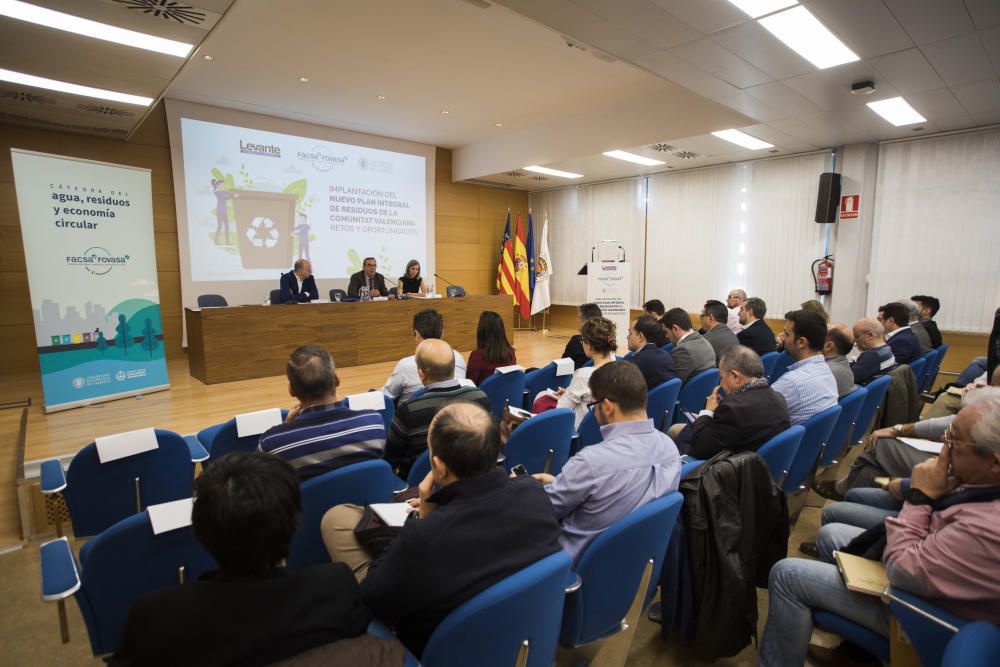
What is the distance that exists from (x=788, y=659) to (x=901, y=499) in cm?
89

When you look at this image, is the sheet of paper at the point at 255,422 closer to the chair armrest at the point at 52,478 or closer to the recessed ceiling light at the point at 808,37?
the chair armrest at the point at 52,478

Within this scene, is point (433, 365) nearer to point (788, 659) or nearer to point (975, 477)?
point (788, 659)

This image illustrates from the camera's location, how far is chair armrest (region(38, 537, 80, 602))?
1.39 m

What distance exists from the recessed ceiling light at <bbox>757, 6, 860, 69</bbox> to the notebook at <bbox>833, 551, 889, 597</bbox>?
3602 mm

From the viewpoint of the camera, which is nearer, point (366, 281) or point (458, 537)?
point (458, 537)

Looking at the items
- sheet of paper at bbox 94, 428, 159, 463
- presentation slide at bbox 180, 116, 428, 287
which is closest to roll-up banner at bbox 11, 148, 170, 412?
presentation slide at bbox 180, 116, 428, 287

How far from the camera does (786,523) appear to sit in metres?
1.96

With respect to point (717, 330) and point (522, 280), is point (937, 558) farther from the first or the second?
point (522, 280)

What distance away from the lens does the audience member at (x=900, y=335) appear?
4395 millimetres

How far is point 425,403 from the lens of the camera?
2270mm

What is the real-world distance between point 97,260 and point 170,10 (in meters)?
2.35

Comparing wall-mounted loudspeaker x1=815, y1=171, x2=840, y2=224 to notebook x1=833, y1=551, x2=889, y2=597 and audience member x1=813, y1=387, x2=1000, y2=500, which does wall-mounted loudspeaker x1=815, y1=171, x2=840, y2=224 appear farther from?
notebook x1=833, y1=551, x2=889, y2=597

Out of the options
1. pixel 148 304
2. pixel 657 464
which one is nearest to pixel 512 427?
pixel 657 464

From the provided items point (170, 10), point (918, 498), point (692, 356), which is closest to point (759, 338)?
point (692, 356)
